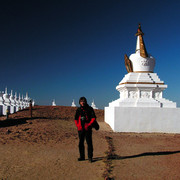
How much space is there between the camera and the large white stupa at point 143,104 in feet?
35.2

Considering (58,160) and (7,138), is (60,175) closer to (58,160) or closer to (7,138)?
(58,160)

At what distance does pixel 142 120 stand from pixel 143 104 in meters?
1.04

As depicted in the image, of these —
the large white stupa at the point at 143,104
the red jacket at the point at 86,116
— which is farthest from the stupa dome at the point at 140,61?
the red jacket at the point at 86,116

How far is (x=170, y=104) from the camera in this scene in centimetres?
1154

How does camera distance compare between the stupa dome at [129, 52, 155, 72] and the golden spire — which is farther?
the golden spire

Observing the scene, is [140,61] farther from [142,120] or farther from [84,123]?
[84,123]

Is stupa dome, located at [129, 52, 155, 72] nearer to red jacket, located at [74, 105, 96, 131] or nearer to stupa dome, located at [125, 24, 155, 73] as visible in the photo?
stupa dome, located at [125, 24, 155, 73]

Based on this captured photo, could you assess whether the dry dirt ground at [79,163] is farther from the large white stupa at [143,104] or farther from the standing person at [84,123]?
the large white stupa at [143,104]

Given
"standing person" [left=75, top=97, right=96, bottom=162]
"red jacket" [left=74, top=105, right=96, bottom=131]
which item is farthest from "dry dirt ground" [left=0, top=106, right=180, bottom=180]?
"red jacket" [left=74, top=105, right=96, bottom=131]

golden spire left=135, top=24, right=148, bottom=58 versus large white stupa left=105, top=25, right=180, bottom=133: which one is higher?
golden spire left=135, top=24, right=148, bottom=58

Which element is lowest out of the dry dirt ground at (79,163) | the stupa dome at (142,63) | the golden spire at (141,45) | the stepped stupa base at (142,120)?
the dry dirt ground at (79,163)

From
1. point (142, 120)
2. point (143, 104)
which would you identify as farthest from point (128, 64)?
point (142, 120)

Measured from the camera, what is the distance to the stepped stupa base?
10.7m

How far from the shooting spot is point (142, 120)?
35.3 feet
